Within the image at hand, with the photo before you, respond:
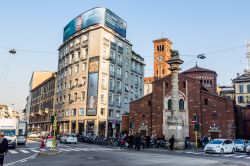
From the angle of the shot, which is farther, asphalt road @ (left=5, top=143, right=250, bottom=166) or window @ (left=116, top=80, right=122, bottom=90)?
window @ (left=116, top=80, right=122, bottom=90)

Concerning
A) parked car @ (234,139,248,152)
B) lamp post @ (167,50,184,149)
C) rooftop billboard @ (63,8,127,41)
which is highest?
rooftop billboard @ (63,8,127,41)

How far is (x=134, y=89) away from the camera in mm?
66000

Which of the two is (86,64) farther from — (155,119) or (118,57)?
(155,119)

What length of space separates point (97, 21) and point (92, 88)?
43.6 ft

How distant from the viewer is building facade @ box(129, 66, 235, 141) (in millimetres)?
41344

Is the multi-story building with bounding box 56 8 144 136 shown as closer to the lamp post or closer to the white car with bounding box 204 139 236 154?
the lamp post

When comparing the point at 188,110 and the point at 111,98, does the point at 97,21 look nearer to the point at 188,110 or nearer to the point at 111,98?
the point at 111,98

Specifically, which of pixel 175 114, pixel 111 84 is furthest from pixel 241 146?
pixel 111 84

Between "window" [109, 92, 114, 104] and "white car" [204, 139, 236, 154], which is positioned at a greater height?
"window" [109, 92, 114, 104]

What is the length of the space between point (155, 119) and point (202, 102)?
7869 millimetres

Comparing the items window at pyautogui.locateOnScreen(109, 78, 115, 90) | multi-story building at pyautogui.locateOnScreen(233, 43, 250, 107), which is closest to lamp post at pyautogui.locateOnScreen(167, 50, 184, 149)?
window at pyautogui.locateOnScreen(109, 78, 115, 90)

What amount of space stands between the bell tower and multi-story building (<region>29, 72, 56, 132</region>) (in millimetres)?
35454

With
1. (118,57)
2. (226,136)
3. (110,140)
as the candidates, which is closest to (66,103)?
(118,57)

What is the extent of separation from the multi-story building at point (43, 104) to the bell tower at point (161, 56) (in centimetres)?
3545
